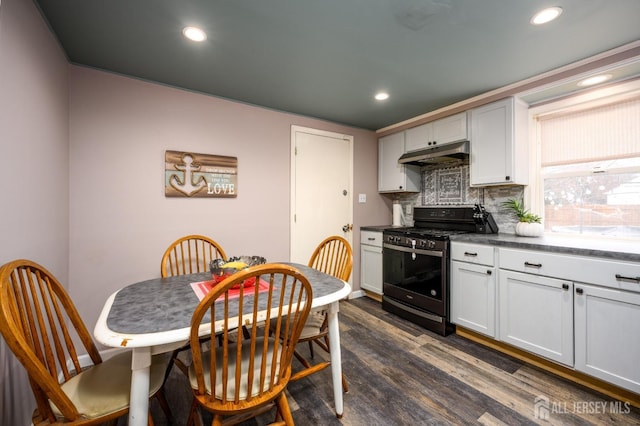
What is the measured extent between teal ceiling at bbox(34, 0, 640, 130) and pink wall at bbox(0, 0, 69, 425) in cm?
24

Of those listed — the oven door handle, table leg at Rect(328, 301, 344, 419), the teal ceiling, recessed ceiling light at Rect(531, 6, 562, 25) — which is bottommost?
table leg at Rect(328, 301, 344, 419)

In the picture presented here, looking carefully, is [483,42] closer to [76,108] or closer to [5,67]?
[5,67]

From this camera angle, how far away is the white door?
314 cm

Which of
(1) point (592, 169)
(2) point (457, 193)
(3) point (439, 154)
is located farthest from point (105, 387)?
(1) point (592, 169)

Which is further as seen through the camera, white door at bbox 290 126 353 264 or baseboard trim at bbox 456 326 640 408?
white door at bbox 290 126 353 264

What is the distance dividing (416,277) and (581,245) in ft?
4.26

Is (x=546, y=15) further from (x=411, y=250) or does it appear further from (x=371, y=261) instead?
(x=371, y=261)

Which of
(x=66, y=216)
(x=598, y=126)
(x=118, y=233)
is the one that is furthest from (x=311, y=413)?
(x=598, y=126)

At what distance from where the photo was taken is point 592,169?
7.51ft

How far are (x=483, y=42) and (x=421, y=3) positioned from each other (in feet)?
2.08

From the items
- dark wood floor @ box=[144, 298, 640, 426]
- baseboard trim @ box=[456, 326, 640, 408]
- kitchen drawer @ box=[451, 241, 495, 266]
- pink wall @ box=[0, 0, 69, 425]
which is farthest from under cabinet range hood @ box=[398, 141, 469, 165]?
pink wall @ box=[0, 0, 69, 425]

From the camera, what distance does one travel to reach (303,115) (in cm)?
318

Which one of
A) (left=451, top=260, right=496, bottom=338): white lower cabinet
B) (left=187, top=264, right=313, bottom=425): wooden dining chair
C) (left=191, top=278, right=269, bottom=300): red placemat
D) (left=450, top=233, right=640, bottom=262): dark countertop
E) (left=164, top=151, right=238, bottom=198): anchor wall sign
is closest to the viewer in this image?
(left=187, top=264, right=313, bottom=425): wooden dining chair

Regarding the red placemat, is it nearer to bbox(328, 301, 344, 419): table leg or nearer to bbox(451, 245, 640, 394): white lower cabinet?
bbox(328, 301, 344, 419): table leg
